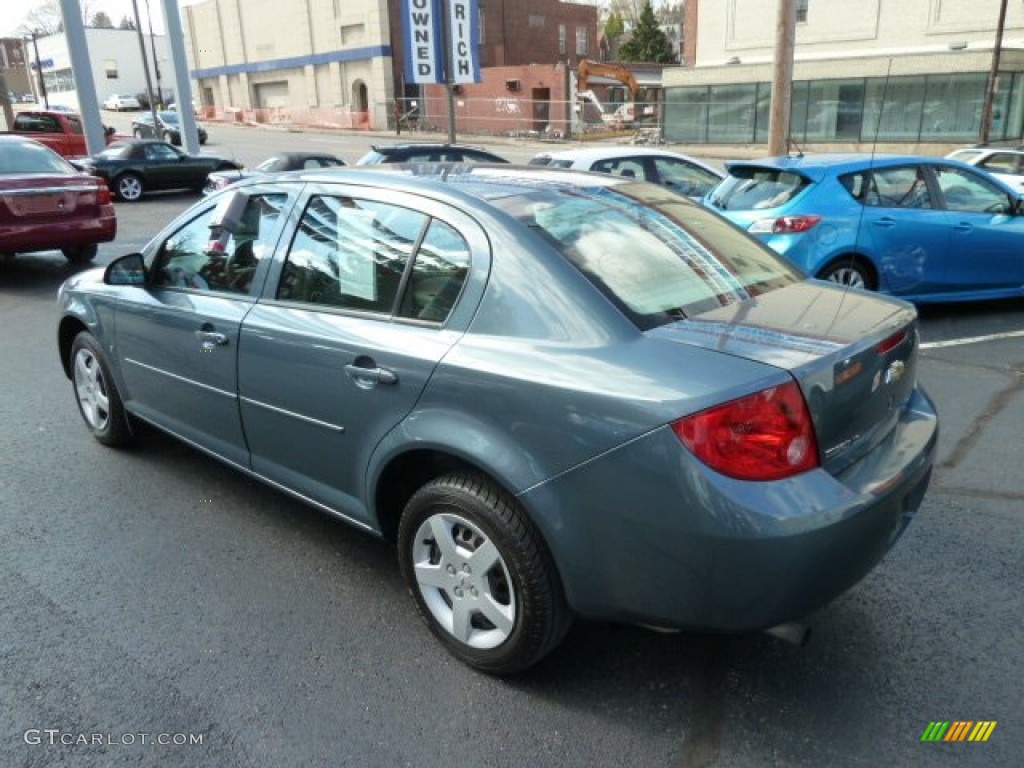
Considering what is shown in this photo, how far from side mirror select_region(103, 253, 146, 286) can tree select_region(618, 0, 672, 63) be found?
204ft

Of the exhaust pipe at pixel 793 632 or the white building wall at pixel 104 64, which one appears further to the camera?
the white building wall at pixel 104 64

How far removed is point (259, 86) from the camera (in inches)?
2378

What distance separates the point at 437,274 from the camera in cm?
286

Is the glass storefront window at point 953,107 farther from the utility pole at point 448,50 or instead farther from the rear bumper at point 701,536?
the rear bumper at point 701,536

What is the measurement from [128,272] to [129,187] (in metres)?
16.2

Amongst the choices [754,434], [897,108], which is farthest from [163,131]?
[754,434]

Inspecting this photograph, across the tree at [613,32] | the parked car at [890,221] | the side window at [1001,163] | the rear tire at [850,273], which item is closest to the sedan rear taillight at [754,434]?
the parked car at [890,221]

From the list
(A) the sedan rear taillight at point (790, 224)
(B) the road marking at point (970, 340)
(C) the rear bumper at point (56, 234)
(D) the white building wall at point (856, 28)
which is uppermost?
(D) the white building wall at point (856, 28)

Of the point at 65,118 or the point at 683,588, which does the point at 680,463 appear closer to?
the point at 683,588

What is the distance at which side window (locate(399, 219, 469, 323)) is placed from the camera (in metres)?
2.80

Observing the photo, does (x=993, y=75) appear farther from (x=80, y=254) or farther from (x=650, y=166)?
(x=80, y=254)

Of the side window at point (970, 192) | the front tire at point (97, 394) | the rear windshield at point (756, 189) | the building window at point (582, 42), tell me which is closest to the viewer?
the front tire at point (97, 394)

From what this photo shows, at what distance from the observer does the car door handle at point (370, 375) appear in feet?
9.17

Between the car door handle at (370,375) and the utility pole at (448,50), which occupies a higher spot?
the utility pole at (448,50)
